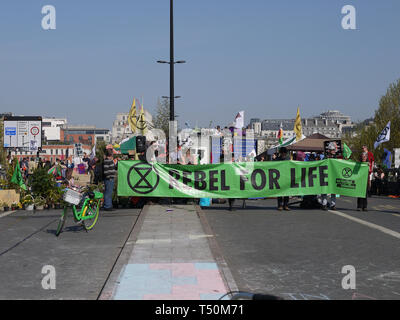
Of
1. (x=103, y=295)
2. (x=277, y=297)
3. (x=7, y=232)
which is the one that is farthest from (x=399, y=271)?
(x=7, y=232)

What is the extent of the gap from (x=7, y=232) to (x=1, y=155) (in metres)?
28.7

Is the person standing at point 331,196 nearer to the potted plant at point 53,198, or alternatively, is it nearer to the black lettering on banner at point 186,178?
the black lettering on banner at point 186,178

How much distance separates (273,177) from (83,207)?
6.21 meters

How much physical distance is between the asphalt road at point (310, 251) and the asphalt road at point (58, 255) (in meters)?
1.96

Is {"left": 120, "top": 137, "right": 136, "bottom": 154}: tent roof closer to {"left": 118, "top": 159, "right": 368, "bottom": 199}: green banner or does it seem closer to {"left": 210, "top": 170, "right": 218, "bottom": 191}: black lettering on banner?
{"left": 118, "top": 159, "right": 368, "bottom": 199}: green banner

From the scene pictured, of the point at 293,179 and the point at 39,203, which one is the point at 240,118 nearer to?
the point at 293,179

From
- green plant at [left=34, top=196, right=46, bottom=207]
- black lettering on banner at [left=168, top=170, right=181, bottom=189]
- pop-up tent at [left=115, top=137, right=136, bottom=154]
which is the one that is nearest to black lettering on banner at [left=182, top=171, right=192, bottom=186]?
black lettering on banner at [left=168, top=170, right=181, bottom=189]

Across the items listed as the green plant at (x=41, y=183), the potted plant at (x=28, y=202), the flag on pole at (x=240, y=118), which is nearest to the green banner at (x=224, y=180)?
the green plant at (x=41, y=183)

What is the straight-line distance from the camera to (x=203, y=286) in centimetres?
650

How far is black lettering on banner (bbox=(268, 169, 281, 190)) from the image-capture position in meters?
15.6

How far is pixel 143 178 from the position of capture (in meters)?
15.5

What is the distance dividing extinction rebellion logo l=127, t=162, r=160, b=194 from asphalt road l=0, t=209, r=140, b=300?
1.37m

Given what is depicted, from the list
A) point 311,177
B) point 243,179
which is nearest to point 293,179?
point 311,177
